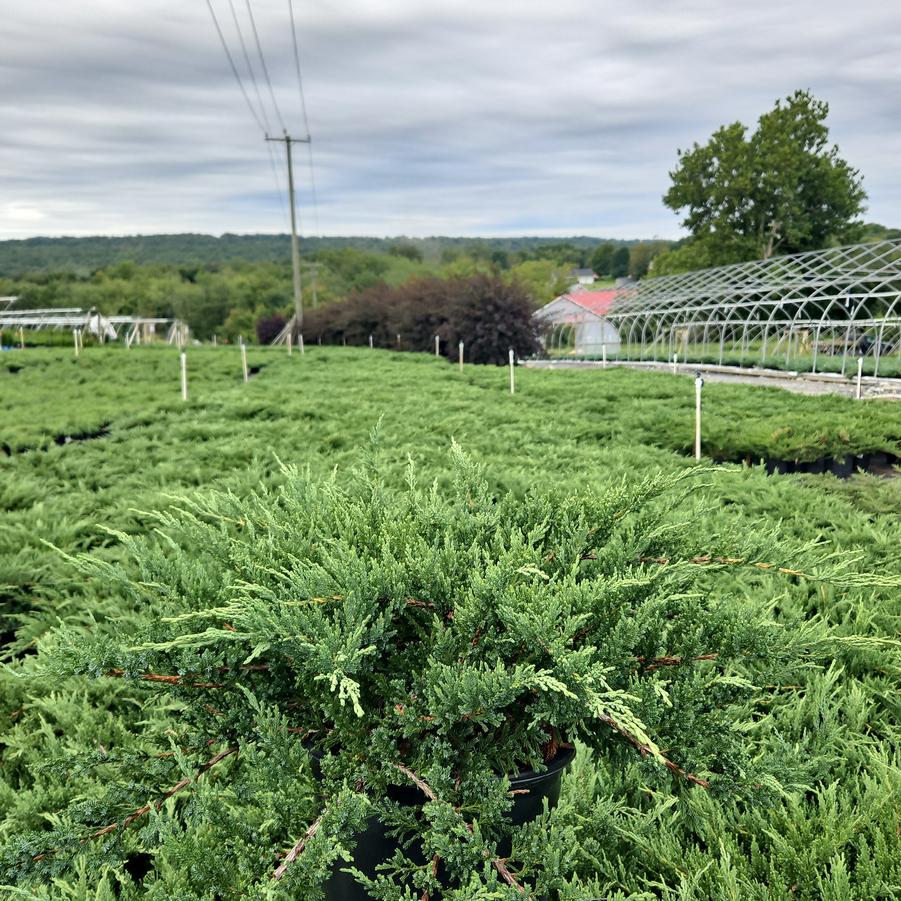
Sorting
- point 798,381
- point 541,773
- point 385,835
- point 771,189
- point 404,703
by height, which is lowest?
point 798,381

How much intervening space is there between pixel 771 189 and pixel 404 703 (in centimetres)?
4578

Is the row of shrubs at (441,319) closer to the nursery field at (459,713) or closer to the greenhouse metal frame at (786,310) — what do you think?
the greenhouse metal frame at (786,310)

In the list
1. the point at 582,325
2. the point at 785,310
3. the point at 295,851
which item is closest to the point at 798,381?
the point at 785,310

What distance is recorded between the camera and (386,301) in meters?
41.8

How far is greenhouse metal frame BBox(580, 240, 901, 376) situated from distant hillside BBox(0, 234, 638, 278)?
312 ft

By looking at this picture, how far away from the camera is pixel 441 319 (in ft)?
116

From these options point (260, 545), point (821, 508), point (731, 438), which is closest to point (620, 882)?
point (260, 545)

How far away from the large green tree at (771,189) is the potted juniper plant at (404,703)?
1739 inches

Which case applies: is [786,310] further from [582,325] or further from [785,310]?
[582,325]

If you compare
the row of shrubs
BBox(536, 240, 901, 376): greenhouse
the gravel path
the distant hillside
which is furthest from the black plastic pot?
the distant hillside

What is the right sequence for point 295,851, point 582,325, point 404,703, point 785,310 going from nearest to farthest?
point 295,851, point 404,703, point 785,310, point 582,325

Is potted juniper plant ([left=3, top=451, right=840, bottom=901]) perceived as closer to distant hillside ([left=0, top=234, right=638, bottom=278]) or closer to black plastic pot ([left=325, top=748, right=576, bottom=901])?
black plastic pot ([left=325, top=748, right=576, bottom=901])

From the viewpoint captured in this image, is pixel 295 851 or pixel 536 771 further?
pixel 536 771

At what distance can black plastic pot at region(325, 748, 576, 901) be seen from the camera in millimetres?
1637
